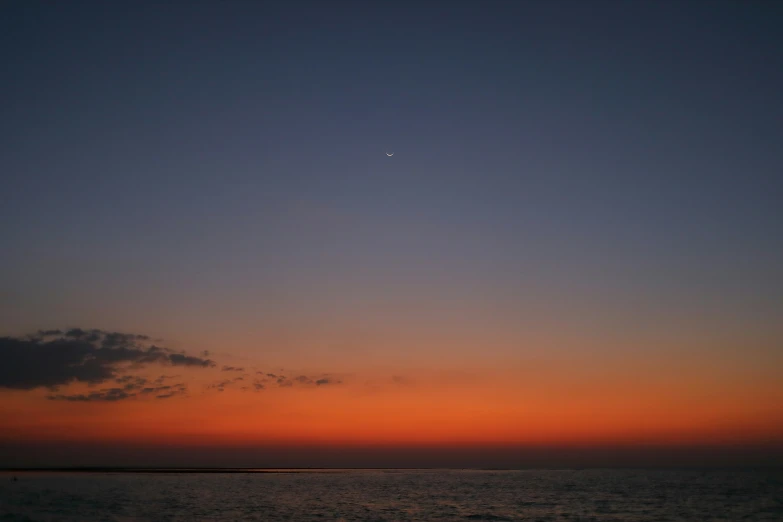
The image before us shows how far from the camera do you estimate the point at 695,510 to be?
65938mm

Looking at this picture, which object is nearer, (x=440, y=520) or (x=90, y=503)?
(x=440, y=520)

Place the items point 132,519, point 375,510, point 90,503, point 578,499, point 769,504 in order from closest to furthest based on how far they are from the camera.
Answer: point 132,519 → point 375,510 → point 90,503 → point 769,504 → point 578,499

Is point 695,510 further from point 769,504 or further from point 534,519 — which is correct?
point 534,519

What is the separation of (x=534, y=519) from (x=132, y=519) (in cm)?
3737

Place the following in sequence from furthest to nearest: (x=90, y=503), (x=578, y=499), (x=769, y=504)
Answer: (x=578, y=499) → (x=769, y=504) → (x=90, y=503)

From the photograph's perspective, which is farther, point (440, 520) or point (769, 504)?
point (769, 504)

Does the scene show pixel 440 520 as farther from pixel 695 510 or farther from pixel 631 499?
pixel 631 499

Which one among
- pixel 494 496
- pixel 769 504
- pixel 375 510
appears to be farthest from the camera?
pixel 494 496

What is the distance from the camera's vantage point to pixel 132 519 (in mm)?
53688

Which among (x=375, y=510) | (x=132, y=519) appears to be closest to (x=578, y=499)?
(x=375, y=510)

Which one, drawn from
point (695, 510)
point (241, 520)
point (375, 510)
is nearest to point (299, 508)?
point (375, 510)

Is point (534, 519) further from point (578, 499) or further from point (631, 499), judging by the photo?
point (631, 499)

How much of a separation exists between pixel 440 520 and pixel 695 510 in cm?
3135

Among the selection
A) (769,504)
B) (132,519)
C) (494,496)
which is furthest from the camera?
(494,496)
